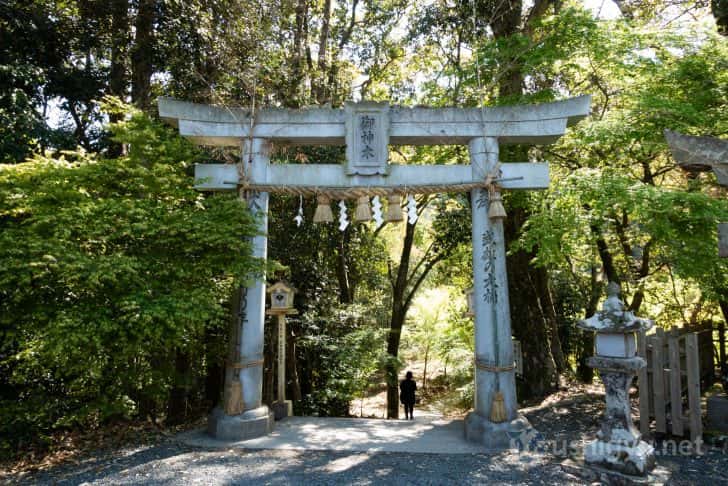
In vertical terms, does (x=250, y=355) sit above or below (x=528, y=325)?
below

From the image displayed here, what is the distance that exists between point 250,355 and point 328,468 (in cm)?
183

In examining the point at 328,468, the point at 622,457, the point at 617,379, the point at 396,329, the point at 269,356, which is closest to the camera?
the point at 622,457

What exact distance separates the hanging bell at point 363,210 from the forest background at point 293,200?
1432mm

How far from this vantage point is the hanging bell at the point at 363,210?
5.96 meters

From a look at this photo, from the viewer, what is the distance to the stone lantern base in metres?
4.39

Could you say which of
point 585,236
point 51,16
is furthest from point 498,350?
point 51,16

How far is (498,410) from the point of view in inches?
218

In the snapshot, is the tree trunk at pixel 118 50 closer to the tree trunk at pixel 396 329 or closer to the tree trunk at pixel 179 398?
the tree trunk at pixel 179 398

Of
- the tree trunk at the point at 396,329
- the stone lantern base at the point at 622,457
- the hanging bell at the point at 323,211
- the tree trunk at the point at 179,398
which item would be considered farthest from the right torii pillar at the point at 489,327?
the tree trunk at the point at 179,398

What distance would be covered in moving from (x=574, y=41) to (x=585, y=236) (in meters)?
3.17

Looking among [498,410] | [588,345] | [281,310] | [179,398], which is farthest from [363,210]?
[588,345]

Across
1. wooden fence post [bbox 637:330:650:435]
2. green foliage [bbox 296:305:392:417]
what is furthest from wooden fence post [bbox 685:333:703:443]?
green foliage [bbox 296:305:392:417]

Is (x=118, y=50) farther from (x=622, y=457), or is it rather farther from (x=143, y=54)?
(x=622, y=457)

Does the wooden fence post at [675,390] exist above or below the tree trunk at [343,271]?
below
